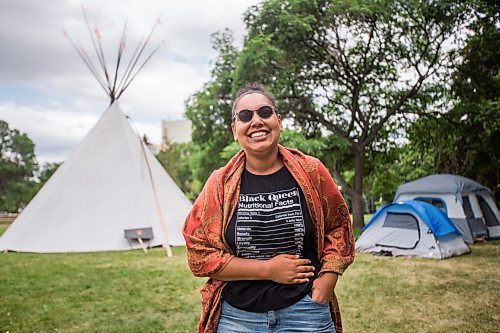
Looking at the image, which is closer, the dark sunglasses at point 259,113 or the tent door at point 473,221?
the dark sunglasses at point 259,113

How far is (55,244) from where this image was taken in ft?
32.1

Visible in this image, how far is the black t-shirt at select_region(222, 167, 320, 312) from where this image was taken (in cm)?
164

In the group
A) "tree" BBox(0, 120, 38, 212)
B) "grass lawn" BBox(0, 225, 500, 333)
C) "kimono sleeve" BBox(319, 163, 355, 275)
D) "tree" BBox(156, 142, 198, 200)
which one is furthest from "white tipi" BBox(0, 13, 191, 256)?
Answer: "tree" BBox(156, 142, 198, 200)

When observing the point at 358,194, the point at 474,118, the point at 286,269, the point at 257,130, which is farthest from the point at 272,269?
the point at 358,194

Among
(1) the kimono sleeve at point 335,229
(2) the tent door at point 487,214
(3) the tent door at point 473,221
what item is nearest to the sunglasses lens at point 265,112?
(1) the kimono sleeve at point 335,229

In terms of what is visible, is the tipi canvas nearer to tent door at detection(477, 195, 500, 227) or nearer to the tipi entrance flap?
the tipi entrance flap

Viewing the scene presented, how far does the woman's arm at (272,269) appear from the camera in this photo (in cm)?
161

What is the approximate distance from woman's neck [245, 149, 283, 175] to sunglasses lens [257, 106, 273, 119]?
0.15 metres

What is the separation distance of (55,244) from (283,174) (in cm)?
926

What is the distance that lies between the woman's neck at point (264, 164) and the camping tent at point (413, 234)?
7.27 meters

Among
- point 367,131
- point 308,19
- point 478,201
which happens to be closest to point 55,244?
point 308,19

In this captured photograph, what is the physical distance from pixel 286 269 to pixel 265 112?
2.03 feet

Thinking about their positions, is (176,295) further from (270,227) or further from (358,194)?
(358,194)

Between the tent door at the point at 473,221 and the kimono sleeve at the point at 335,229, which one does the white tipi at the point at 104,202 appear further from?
the kimono sleeve at the point at 335,229
